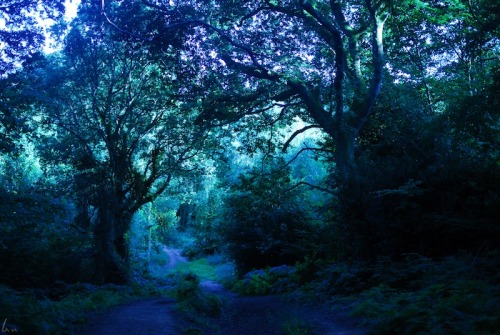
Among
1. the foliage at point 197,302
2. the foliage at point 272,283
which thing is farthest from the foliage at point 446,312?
the foliage at point 272,283

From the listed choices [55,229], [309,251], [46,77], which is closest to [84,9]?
[46,77]

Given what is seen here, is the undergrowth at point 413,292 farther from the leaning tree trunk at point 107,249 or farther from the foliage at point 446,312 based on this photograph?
the leaning tree trunk at point 107,249

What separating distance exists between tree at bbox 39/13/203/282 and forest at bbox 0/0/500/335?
99 millimetres

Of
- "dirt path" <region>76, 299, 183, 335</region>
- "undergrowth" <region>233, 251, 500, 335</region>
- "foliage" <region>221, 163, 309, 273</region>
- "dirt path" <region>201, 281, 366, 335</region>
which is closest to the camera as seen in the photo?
"undergrowth" <region>233, 251, 500, 335</region>

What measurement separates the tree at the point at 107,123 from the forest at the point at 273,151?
A: 0.10 m

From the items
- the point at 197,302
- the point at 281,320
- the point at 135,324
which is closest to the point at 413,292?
the point at 281,320

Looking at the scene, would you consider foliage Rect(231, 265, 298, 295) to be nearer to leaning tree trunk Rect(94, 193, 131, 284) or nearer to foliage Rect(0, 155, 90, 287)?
leaning tree trunk Rect(94, 193, 131, 284)

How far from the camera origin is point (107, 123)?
18.2m

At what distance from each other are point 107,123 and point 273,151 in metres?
8.11

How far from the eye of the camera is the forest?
8.29 m

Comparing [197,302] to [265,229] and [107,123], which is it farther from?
[107,123]

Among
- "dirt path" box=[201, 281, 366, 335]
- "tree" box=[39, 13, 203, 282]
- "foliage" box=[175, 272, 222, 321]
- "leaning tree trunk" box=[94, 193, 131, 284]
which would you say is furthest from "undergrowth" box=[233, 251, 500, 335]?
"tree" box=[39, 13, 203, 282]

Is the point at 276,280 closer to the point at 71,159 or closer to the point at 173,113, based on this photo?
the point at 173,113

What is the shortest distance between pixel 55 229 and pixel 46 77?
8186mm
